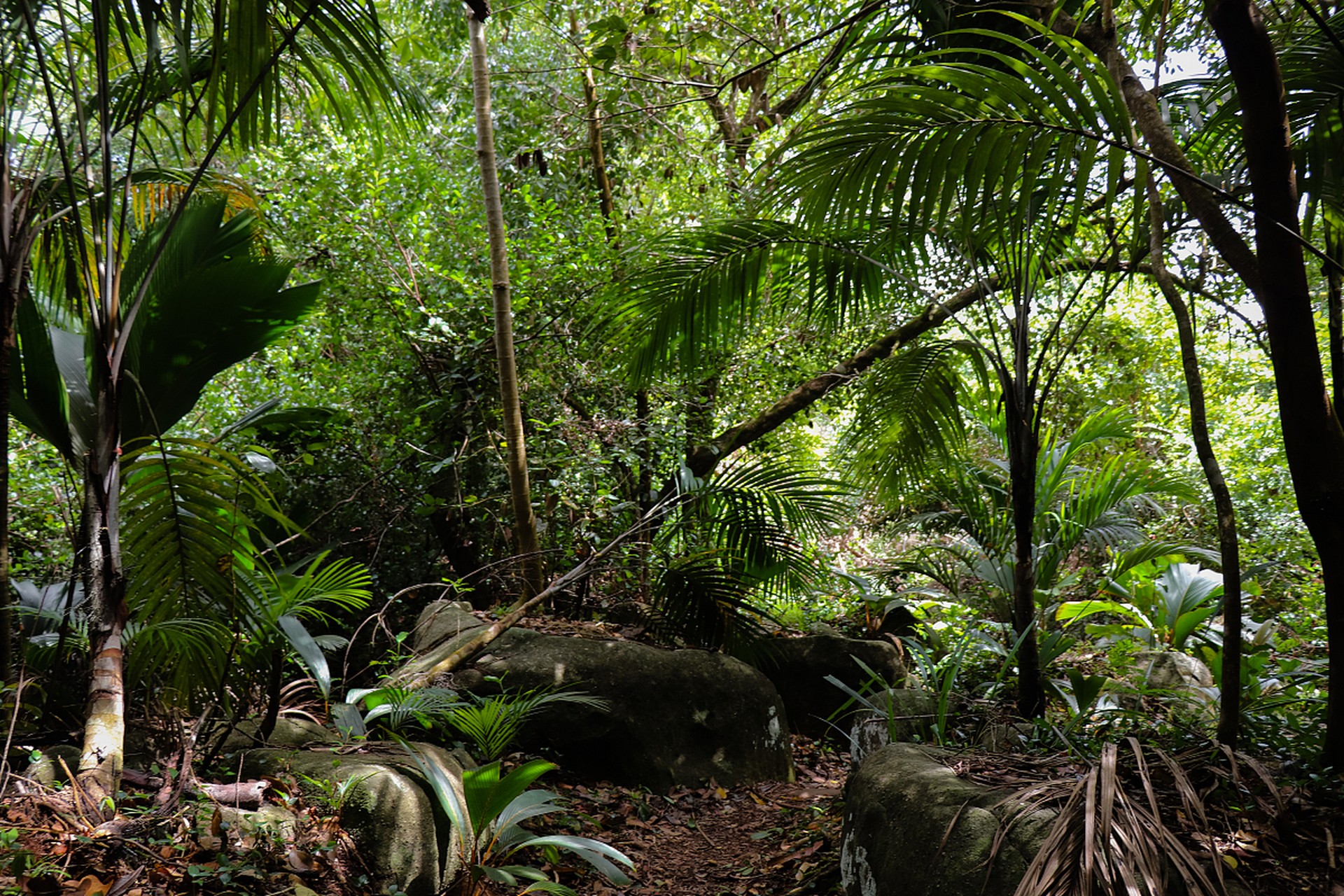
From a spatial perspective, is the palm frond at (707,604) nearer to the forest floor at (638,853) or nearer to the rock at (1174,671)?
the forest floor at (638,853)

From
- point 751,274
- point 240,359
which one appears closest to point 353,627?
point 240,359

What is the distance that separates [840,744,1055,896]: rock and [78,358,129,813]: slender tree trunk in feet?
6.69

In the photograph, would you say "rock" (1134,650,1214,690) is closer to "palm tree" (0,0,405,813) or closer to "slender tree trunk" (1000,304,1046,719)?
"slender tree trunk" (1000,304,1046,719)

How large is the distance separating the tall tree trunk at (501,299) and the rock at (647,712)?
1.98 feet

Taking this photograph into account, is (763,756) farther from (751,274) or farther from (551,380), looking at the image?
(551,380)

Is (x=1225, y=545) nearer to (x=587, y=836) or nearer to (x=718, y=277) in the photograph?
(x=718, y=277)

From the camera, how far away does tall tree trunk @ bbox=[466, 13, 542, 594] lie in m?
4.48

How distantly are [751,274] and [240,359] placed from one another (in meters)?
2.35

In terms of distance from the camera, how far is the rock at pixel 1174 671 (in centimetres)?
445

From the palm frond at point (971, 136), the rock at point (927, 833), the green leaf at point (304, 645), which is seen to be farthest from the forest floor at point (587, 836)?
the palm frond at point (971, 136)

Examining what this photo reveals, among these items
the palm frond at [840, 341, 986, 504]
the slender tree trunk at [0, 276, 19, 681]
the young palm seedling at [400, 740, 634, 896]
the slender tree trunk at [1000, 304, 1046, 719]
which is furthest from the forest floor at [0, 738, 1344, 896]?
the palm frond at [840, 341, 986, 504]

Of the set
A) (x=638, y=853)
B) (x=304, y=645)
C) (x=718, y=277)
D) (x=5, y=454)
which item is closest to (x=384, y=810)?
(x=304, y=645)

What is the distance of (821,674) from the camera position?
5320 mm

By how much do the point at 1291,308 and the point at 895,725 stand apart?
7.17 feet
